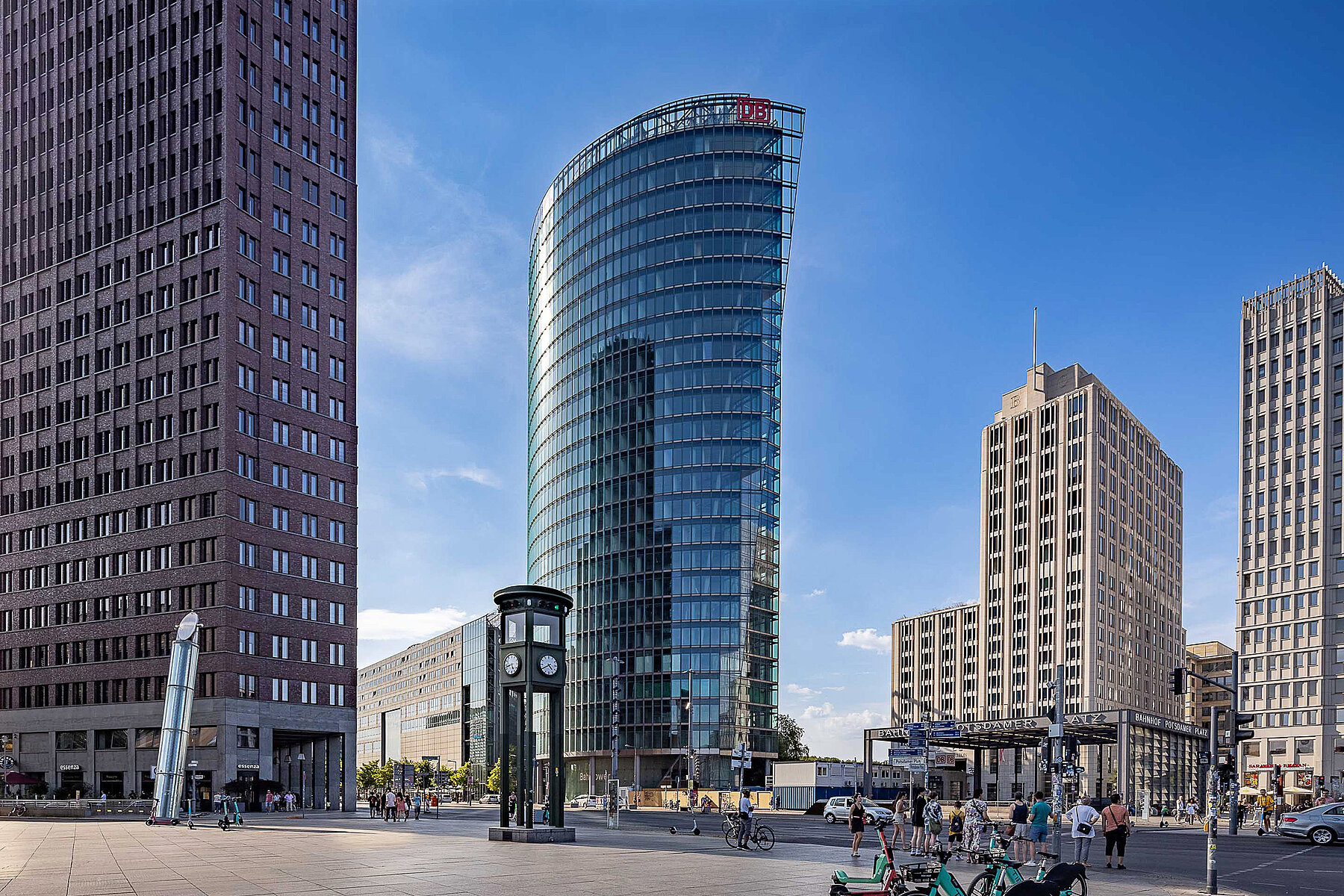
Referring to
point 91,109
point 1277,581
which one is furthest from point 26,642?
point 1277,581

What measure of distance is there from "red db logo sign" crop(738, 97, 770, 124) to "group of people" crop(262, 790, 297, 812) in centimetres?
8918

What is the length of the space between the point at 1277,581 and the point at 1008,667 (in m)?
59.1

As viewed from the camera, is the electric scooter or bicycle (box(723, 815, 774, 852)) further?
bicycle (box(723, 815, 774, 852))

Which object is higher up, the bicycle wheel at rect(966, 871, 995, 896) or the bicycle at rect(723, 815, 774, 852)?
the bicycle wheel at rect(966, 871, 995, 896)

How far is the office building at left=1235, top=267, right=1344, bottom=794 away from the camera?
118m

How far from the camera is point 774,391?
133875 millimetres

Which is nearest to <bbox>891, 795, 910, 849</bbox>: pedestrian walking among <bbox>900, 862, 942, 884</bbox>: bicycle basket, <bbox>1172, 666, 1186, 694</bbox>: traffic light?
<bbox>1172, 666, 1186, 694</bbox>: traffic light

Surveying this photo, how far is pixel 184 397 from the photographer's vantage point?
96.6 metres

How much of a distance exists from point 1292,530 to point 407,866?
11874cm

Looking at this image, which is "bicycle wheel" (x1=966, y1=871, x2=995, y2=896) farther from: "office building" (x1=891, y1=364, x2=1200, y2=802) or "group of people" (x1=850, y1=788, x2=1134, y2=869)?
"office building" (x1=891, y1=364, x2=1200, y2=802)

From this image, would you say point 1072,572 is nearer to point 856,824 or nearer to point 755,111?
point 755,111

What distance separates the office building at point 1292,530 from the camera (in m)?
Result: 118

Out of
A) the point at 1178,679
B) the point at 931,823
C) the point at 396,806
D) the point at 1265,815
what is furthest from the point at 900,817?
the point at 396,806

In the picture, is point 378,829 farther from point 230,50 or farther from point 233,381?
point 230,50
